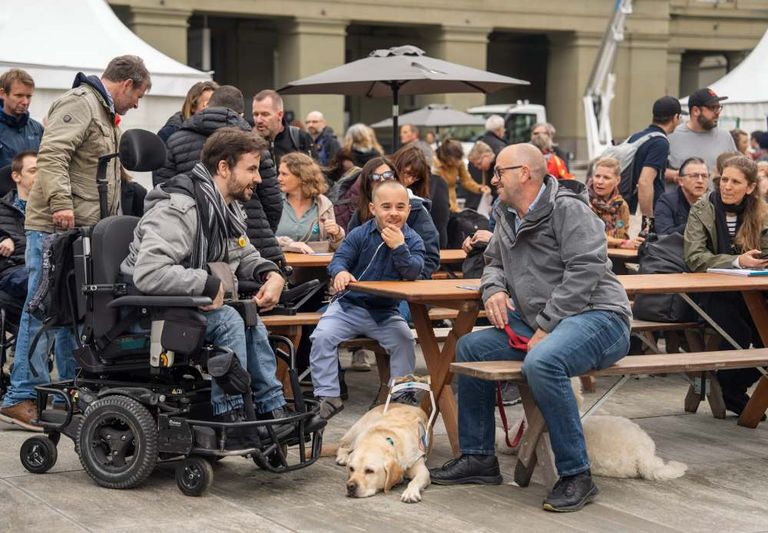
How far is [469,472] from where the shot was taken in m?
5.97

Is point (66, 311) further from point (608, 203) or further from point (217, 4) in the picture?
point (217, 4)

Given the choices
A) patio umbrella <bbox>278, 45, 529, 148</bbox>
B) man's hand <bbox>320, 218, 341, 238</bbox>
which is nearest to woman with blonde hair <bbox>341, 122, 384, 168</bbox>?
patio umbrella <bbox>278, 45, 529, 148</bbox>

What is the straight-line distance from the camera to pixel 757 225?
7.64m

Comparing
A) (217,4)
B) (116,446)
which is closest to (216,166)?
(116,446)

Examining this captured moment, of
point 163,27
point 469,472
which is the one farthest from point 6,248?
point 163,27

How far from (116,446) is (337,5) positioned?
35.4 meters

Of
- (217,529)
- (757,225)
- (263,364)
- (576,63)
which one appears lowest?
(217,529)

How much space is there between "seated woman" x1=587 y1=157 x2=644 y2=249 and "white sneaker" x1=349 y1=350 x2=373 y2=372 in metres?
1.93

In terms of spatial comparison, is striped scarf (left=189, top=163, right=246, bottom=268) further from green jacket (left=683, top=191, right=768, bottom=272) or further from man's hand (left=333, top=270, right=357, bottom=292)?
green jacket (left=683, top=191, right=768, bottom=272)

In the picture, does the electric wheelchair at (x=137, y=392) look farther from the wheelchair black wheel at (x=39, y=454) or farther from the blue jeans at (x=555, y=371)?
the blue jeans at (x=555, y=371)

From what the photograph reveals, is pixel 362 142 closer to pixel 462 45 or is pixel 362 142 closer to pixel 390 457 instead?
pixel 390 457

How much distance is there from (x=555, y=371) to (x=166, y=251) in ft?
5.67

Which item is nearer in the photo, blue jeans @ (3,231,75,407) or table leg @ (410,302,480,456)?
table leg @ (410,302,480,456)

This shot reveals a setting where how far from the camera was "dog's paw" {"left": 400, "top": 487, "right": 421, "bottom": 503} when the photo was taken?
5.59 meters
